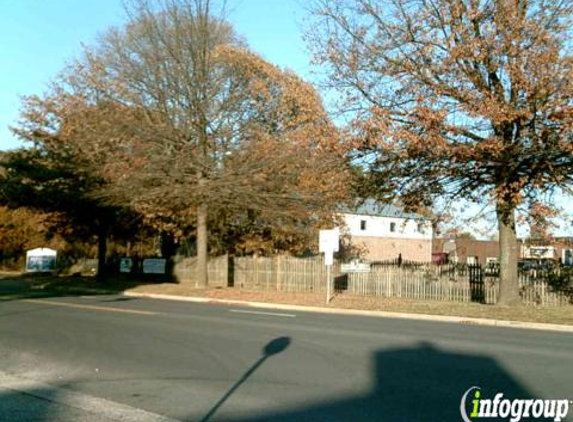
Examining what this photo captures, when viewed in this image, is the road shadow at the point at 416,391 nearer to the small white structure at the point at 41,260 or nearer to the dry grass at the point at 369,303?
the dry grass at the point at 369,303

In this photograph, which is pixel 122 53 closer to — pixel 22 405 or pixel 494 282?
pixel 494 282

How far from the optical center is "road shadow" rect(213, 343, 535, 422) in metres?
7.36

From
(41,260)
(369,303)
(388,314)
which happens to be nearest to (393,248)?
(41,260)

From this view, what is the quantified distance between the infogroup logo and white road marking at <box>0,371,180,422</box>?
330 centimetres

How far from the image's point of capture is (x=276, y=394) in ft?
27.6

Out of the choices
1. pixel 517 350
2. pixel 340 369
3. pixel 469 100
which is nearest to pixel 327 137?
pixel 469 100

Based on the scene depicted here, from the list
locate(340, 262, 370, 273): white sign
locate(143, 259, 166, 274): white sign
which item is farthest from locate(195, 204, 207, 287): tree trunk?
locate(143, 259, 166, 274): white sign

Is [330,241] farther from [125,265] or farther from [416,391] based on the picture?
[125,265]

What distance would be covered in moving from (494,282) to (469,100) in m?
A: 8.92

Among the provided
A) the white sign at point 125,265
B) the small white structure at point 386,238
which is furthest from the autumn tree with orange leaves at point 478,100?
the small white structure at point 386,238

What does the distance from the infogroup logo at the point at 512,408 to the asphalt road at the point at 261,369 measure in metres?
0.20

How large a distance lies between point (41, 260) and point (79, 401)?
45.2 metres

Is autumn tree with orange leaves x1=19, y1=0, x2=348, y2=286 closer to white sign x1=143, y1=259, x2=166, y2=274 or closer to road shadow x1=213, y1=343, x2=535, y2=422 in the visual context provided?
white sign x1=143, y1=259, x2=166, y2=274

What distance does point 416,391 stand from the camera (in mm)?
8547
